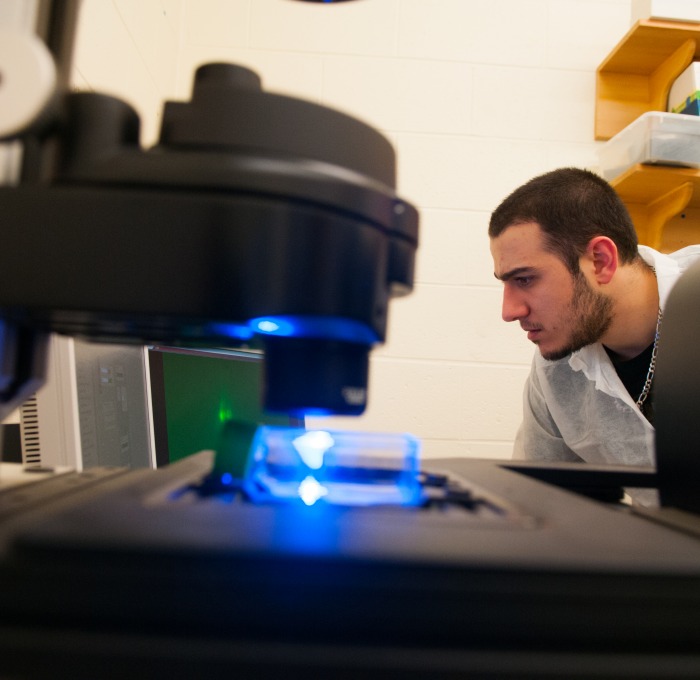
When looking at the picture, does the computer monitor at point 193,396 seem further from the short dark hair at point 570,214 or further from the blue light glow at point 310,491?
the short dark hair at point 570,214

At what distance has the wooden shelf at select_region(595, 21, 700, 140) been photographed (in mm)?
1611

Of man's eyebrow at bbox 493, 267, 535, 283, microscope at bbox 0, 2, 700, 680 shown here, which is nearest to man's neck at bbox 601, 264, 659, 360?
man's eyebrow at bbox 493, 267, 535, 283

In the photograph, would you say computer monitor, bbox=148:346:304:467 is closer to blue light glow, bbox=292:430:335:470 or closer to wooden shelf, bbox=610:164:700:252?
blue light glow, bbox=292:430:335:470

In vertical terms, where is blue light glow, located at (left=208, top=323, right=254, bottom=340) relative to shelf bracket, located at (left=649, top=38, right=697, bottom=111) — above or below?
below

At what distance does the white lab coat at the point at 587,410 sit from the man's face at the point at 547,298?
0.10 meters

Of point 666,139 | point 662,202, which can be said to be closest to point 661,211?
point 662,202

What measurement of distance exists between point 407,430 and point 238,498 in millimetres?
1343

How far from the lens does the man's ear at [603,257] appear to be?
1445mm

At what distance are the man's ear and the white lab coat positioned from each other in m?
0.10

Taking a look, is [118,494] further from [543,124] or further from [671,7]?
[671,7]

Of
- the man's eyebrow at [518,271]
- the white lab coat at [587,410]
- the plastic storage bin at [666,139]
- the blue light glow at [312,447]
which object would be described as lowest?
the white lab coat at [587,410]

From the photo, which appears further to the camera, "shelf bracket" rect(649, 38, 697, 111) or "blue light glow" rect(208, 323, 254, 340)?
"shelf bracket" rect(649, 38, 697, 111)

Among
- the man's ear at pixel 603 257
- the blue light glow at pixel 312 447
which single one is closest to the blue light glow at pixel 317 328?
the blue light glow at pixel 312 447

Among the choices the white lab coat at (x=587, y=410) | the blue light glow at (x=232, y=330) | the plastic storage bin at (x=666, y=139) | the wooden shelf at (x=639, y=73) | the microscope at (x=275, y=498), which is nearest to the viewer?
the microscope at (x=275, y=498)
